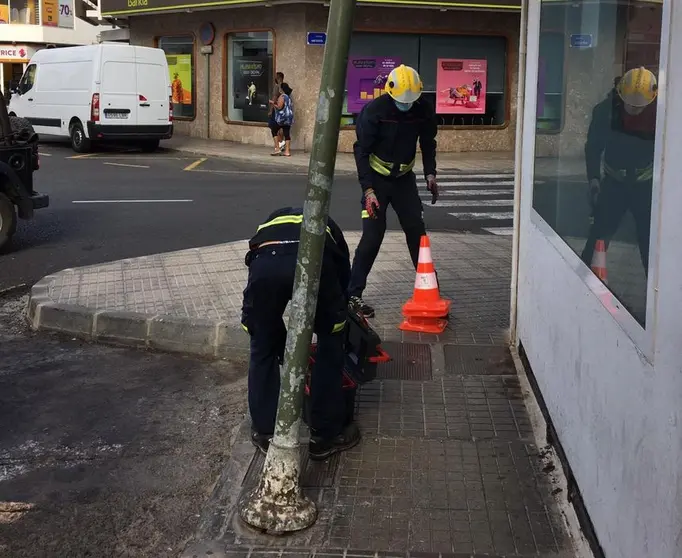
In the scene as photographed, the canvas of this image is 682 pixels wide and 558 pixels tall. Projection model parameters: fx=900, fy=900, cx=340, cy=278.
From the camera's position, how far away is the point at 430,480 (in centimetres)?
412

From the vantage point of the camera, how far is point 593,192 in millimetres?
3543

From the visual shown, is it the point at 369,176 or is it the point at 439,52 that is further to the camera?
the point at 439,52

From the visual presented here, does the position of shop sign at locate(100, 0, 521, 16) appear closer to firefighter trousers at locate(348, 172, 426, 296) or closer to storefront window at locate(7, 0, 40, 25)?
firefighter trousers at locate(348, 172, 426, 296)

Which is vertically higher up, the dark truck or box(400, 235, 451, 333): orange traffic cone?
the dark truck

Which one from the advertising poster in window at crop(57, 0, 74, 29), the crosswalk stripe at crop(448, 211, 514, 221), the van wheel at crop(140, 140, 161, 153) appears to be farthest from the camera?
the advertising poster in window at crop(57, 0, 74, 29)

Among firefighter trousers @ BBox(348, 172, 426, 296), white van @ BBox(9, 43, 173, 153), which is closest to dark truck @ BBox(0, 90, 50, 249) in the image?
firefighter trousers @ BBox(348, 172, 426, 296)

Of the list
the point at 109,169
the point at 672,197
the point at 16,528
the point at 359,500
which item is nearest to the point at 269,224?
the point at 359,500

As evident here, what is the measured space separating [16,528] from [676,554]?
8.82 ft

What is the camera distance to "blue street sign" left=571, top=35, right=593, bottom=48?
3815mm

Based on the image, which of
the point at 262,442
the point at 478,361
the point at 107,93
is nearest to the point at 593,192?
the point at 262,442

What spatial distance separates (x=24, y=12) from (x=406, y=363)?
1758 inches

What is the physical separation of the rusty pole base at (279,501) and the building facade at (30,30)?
42.9 m

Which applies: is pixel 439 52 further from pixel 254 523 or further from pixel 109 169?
pixel 254 523

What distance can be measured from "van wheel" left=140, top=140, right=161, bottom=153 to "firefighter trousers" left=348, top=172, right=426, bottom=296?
16.4m
